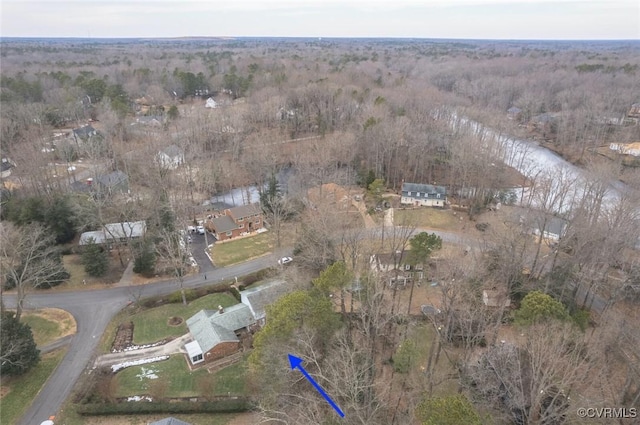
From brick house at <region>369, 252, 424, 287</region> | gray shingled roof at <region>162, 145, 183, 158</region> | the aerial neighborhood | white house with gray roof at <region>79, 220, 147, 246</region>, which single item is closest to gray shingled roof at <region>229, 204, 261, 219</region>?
the aerial neighborhood

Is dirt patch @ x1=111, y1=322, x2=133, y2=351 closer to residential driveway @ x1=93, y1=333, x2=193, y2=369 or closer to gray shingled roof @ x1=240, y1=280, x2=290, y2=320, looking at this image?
residential driveway @ x1=93, y1=333, x2=193, y2=369

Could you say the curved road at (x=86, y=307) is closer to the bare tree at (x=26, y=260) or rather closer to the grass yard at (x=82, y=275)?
the grass yard at (x=82, y=275)

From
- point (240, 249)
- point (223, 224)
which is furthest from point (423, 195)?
point (223, 224)

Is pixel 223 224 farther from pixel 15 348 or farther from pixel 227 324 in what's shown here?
pixel 15 348

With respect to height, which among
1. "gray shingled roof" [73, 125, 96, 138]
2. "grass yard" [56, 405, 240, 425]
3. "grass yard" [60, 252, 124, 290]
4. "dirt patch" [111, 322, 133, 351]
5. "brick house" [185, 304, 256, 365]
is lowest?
"dirt patch" [111, 322, 133, 351]

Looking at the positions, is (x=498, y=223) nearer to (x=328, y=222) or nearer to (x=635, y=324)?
(x=635, y=324)

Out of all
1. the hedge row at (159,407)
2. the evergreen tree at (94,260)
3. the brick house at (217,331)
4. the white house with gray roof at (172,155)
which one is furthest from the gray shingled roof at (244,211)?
the hedge row at (159,407)
